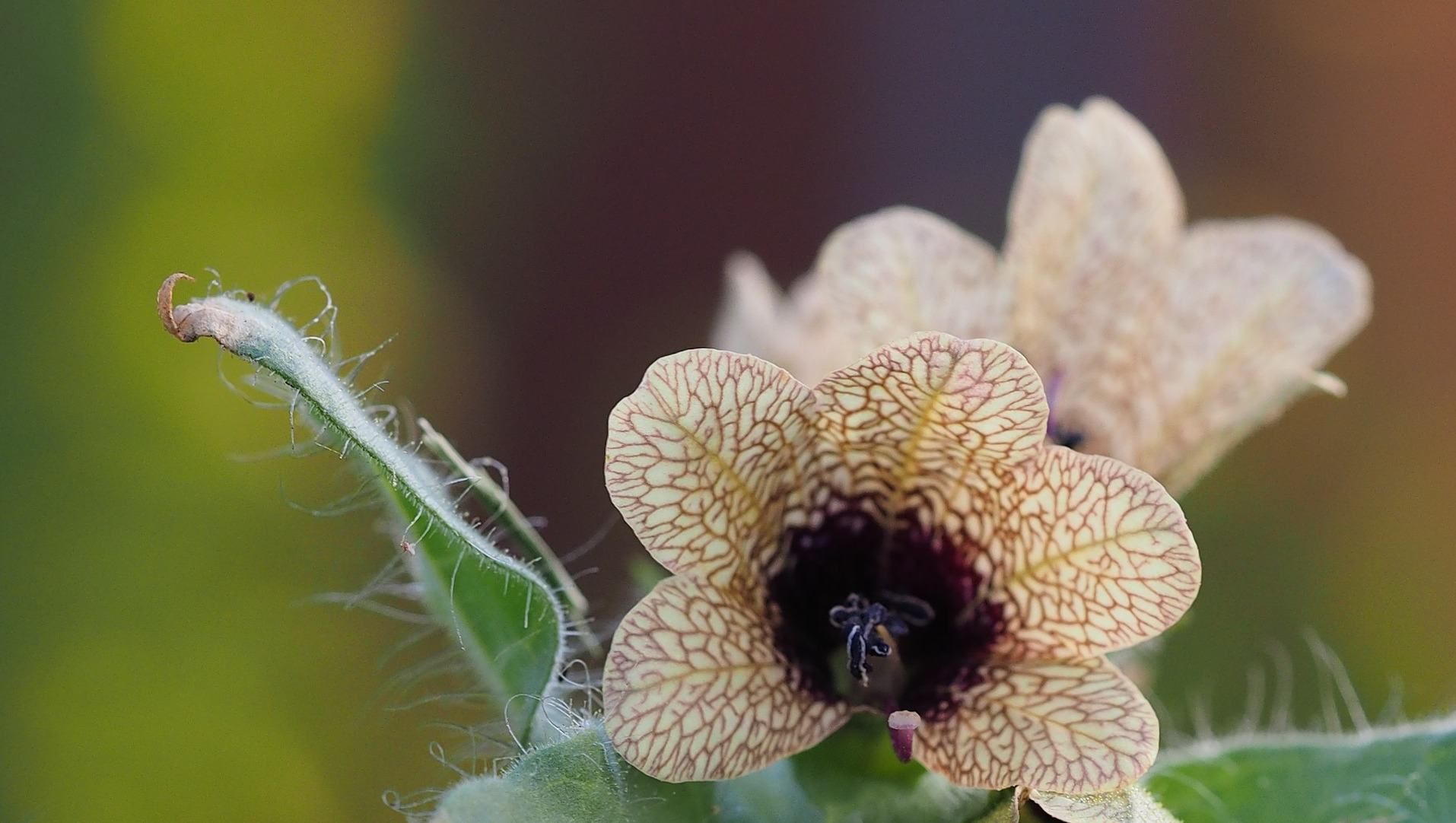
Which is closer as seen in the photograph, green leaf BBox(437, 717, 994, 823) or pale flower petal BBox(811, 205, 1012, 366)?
green leaf BBox(437, 717, 994, 823)

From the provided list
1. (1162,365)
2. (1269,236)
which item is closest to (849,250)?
(1162,365)

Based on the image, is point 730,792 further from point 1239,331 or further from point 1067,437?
point 1239,331

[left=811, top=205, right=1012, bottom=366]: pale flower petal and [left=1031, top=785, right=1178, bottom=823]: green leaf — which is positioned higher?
[left=811, top=205, right=1012, bottom=366]: pale flower petal

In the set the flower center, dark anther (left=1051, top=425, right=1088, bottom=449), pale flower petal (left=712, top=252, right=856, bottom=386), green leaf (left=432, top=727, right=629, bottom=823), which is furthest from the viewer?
pale flower petal (left=712, top=252, right=856, bottom=386)

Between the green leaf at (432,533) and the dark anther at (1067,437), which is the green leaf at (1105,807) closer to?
the green leaf at (432,533)

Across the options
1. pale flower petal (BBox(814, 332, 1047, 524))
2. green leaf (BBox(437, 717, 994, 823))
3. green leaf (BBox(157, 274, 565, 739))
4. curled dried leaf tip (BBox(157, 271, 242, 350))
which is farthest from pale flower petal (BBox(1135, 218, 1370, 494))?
curled dried leaf tip (BBox(157, 271, 242, 350))

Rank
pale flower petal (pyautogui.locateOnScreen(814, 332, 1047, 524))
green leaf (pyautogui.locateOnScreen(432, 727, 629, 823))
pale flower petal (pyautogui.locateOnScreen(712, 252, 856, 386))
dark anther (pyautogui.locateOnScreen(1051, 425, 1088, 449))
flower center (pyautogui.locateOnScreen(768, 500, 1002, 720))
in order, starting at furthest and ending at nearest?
pale flower petal (pyautogui.locateOnScreen(712, 252, 856, 386)) < dark anther (pyautogui.locateOnScreen(1051, 425, 1088, 449)) < flower center (pyautogui.locateOnScreen(768, 500, 1002, 720)) < pale flower petal (pyautogui.locateOnScreen(814, 332, 1047, 524)) < green leaf (pyautogui.locateOnScreen(432, 727, 629, 823))

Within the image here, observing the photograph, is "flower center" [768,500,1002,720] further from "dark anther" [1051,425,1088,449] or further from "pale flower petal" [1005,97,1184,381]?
"pale flower petal" [1005,97,1184,381]

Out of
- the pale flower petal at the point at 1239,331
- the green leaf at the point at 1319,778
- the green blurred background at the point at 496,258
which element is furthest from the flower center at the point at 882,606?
the green blurred background at the point at 496,258

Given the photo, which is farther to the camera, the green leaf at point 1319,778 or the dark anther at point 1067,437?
the dark anther at point 1067,437
